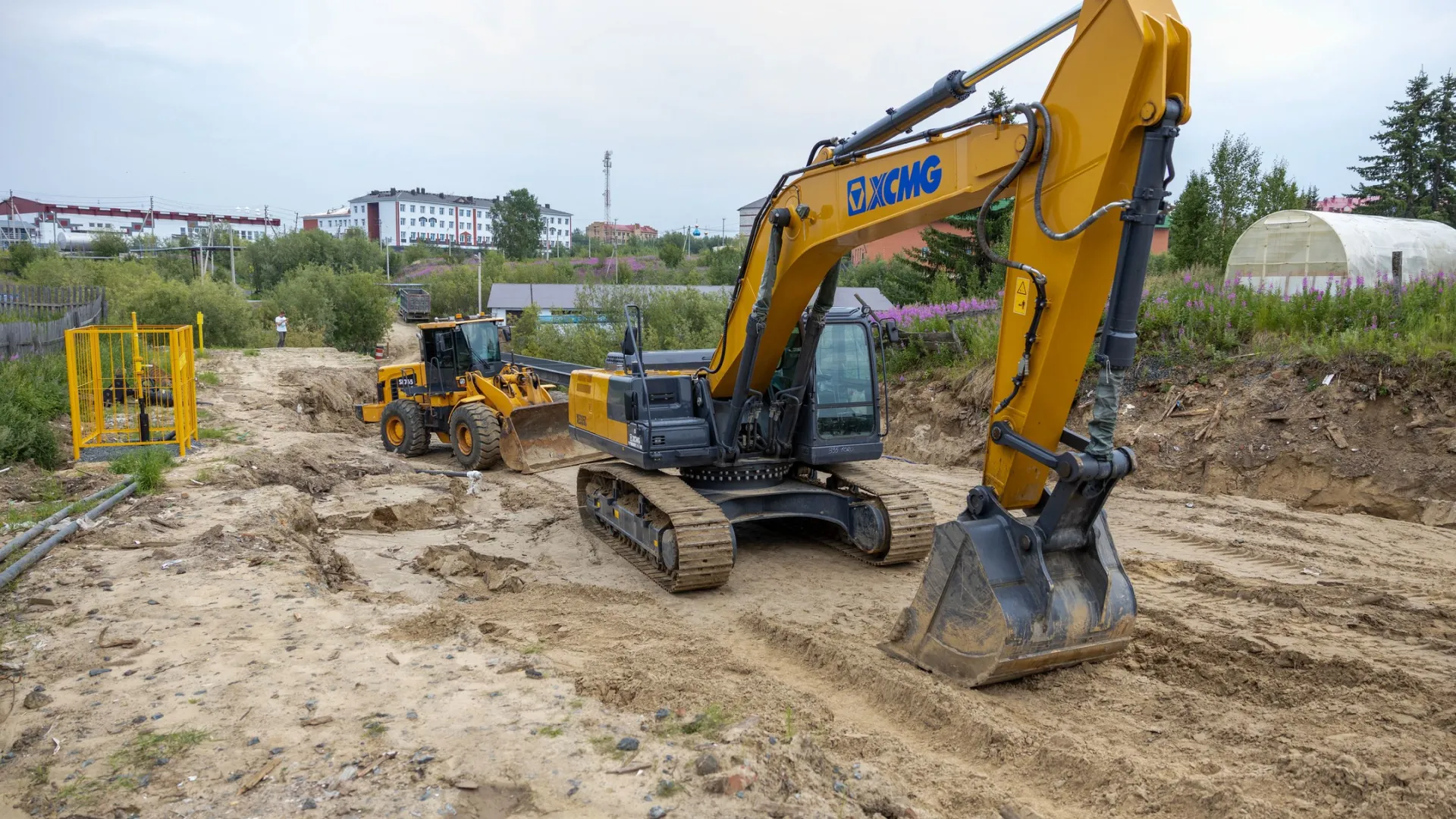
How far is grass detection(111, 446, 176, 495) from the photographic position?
889 centimetres

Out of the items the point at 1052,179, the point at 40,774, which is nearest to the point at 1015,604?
the point at 1052,179

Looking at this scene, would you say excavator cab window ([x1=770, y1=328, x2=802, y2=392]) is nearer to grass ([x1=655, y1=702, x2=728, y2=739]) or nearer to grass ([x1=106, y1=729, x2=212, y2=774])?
grass ([x1=655, y1=702, x2=728, y2=739])

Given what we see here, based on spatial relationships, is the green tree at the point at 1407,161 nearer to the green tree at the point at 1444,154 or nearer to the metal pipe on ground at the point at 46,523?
the green tree at the point at 1444,154

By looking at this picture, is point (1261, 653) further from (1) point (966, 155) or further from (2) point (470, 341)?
(2) point (470, 341)

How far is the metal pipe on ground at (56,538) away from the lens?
20.0 feet

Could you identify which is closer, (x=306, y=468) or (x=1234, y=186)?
(x=306, y=468)

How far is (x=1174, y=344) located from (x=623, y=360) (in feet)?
25.7

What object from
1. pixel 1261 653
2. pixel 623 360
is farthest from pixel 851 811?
pixel 623 360

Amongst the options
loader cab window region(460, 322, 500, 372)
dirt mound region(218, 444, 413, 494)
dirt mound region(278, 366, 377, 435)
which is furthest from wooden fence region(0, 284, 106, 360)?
loader cab window region(460, 322, 500, 372)

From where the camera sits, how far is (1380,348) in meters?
9.94

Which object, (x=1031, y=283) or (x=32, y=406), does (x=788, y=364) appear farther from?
(x=32, y=406)

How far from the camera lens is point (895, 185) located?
218 inches

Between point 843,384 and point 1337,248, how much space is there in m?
12.1

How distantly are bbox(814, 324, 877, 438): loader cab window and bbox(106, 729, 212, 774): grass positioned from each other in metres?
4.93
